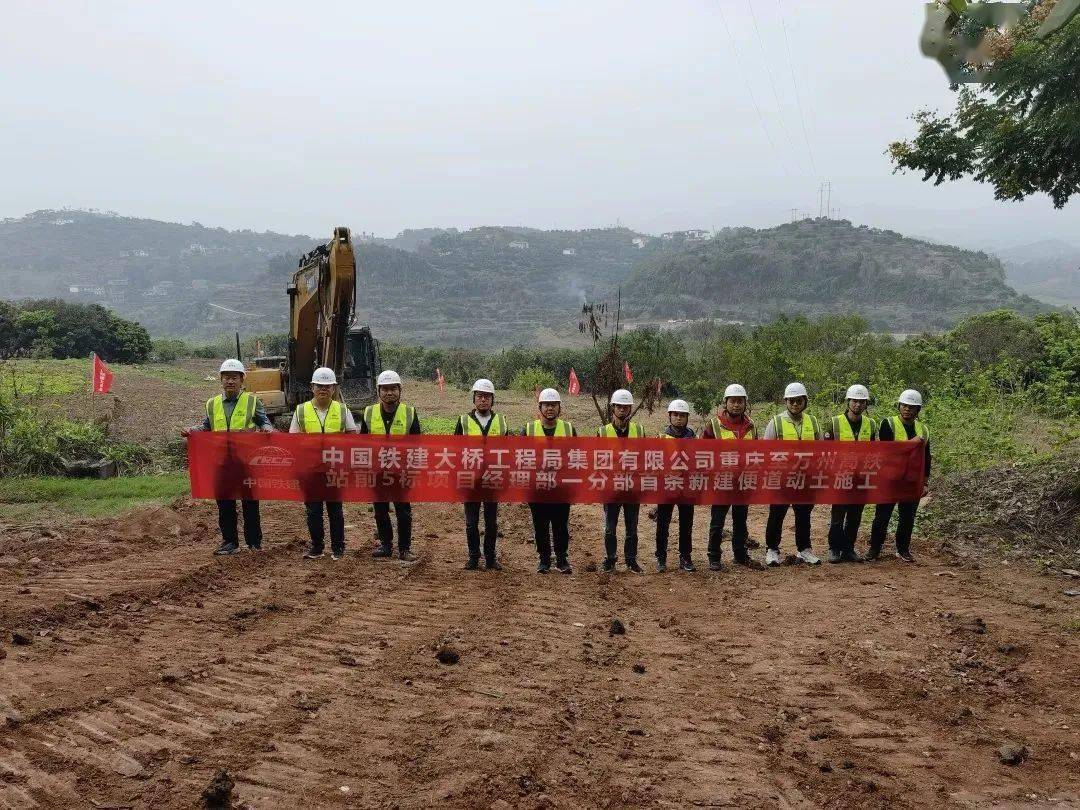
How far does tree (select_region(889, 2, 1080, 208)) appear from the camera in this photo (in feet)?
26.3

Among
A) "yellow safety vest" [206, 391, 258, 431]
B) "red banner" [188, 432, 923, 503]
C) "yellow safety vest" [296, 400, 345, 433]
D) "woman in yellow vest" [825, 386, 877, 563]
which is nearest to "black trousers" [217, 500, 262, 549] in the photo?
"red banner" [188, 432, 923, 503]

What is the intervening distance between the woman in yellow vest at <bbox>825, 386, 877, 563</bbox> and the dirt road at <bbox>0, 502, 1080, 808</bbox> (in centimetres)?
57

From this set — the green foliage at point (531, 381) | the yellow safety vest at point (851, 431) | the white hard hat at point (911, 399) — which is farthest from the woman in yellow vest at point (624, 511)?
the green foliage at point (531, 381)

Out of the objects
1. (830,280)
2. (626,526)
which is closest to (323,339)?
(626,526)

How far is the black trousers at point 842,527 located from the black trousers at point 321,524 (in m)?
5.16

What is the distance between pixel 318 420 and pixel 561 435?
248 centimetres

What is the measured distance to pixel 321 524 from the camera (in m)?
8.30

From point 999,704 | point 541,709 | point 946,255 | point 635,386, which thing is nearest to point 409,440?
point 541,709

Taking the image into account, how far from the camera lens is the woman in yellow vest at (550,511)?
813 centimetres

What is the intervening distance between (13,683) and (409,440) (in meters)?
4.09

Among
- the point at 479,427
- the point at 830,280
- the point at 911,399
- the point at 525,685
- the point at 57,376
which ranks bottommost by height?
the point at 525,685

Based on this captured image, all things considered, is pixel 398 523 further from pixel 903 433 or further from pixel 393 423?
pixel 903 433

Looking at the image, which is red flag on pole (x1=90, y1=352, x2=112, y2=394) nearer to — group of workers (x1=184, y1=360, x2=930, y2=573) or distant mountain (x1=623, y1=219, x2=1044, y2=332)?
group of workers (x1=184, y1=360, x2=930, y2=573)

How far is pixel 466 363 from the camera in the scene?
2111 inches
